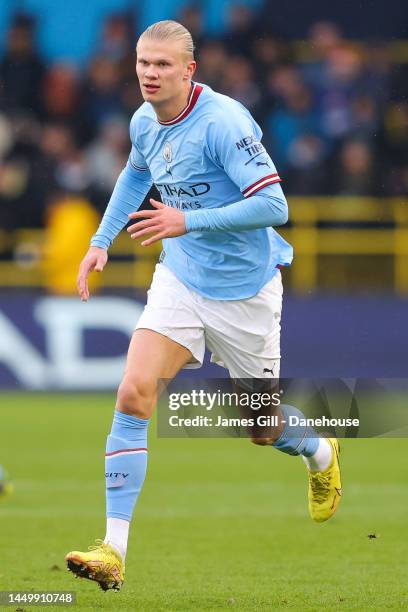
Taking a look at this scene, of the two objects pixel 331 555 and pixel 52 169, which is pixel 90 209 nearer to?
pixel 52 169

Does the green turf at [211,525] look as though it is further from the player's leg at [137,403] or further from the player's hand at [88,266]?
the player's hand at [88,266]

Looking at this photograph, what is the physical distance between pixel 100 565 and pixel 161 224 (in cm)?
137

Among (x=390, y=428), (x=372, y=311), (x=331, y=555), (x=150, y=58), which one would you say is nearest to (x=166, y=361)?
(x=150, y=58)

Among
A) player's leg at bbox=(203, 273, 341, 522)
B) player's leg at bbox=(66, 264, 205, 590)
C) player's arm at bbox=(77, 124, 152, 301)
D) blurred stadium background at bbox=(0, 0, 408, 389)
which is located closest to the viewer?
player's leg at bbox=(66, 264, 205, 590)

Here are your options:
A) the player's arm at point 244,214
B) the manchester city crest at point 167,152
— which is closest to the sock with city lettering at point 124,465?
the player's arm at point 244,214

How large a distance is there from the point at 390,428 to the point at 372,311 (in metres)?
3.41

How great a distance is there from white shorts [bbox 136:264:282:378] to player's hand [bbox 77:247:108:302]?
0.27 meters

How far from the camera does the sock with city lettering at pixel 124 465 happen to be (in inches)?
234

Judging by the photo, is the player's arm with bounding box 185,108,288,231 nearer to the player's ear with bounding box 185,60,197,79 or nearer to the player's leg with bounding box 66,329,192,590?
the player's ear with bounding box 185,60,197,79

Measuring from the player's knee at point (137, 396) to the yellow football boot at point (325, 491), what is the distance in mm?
1377

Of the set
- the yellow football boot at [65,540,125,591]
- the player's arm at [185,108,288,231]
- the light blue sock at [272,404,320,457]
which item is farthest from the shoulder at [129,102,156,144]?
the yellow football boot at [65,540,125,591]

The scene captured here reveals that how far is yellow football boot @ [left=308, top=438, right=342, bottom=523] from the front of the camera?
23.0 feet

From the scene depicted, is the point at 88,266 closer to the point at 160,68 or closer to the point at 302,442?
the point at 160,68

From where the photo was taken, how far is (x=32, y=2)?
18.0 meters
